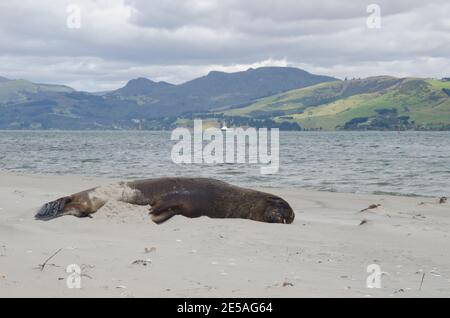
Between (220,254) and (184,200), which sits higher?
(184,200)

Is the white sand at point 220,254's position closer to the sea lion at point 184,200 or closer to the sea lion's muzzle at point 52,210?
the sea lion's muzzle at point 52,210

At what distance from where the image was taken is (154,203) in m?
13.3

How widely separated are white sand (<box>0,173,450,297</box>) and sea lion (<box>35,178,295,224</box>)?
13.7 inches

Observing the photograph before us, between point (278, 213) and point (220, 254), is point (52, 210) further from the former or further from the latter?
point (220, 254)

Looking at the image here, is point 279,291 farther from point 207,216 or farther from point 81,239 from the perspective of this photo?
point 207,216

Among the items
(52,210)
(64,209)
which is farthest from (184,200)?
(52,210)

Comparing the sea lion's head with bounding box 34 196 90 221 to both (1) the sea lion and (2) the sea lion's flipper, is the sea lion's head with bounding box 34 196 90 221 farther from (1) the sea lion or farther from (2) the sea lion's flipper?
(2) the sea lion's flipper

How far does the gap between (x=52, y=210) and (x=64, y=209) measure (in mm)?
238

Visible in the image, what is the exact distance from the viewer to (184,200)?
13.3 meters

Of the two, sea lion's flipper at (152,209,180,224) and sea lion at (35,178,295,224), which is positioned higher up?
sea lion at (35,178,295,224)

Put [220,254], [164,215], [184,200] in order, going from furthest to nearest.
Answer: [184,200] < [164,215] < [220,254]

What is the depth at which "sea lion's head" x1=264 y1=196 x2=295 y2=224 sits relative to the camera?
13.3 m

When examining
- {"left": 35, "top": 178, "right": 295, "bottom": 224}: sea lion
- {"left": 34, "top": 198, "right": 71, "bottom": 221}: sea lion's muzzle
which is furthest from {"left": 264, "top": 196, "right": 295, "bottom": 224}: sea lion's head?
{"left": 34, "top": 198, "right": 71, "bottom": 221}: sea lion's muzzle

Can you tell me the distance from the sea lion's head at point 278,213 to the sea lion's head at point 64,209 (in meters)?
3.83
